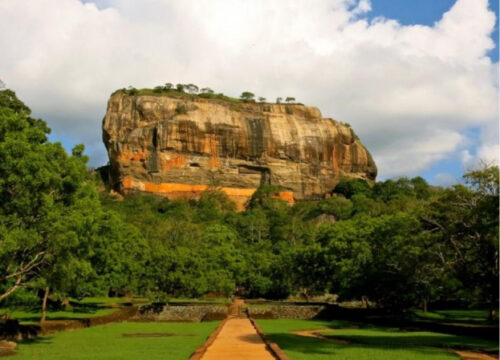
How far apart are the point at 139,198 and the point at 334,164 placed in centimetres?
4191

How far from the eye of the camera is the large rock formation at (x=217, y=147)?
101 metres

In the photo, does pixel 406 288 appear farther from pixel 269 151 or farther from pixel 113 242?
pixel 269 151

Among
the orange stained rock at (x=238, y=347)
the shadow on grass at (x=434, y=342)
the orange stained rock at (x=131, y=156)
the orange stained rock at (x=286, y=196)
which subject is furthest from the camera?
the orange stained rock at (x=286, y=196)

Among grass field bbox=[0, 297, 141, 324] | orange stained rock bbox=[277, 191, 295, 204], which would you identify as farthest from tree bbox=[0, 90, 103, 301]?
orange stained rock bbox=[277, 191, 295, 204]

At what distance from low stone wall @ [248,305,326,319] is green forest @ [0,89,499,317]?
251 centimetres

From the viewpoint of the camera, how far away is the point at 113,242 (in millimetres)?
34844

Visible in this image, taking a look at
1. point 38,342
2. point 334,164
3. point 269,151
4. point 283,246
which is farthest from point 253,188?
point 38,342

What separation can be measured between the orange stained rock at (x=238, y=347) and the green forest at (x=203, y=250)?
18.4ft

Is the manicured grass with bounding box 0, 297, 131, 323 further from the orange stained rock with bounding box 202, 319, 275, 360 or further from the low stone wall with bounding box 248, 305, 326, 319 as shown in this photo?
the orange stained rock with bounding box 202, 319, 275, 360

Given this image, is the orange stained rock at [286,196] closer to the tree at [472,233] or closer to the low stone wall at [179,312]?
the low stone wall at [179,312]

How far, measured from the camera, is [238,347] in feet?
60.7

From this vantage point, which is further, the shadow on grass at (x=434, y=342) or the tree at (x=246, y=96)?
the tree at (x=246, y=96)

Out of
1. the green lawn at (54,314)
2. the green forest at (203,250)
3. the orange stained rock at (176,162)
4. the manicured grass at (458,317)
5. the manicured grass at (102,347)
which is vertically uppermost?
the orange stained rock at (176,162)

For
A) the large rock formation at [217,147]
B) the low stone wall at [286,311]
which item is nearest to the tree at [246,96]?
the large rock formation at [217,147]
